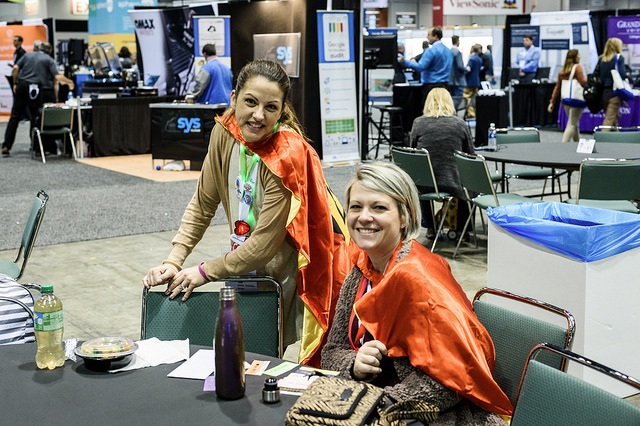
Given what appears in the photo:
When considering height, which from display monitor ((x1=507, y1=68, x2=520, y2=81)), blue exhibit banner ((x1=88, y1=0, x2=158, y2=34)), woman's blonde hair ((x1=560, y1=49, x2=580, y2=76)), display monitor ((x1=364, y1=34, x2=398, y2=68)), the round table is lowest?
the round table

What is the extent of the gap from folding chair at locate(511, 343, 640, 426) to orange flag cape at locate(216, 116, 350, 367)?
0.93m

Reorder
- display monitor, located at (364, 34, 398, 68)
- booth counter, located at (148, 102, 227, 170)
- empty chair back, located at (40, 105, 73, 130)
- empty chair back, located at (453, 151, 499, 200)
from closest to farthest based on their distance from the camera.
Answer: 1. empty chair back, located at (453, 151, 499, 200)
2. booth counter, located at (148, 102, 227, 170)
3. empty chair back, located at (40, 105, 73, 130)
4. display monitor, located at (364, 34, 398, 68)

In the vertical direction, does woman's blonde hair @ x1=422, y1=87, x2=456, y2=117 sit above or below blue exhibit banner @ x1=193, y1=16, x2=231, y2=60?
below

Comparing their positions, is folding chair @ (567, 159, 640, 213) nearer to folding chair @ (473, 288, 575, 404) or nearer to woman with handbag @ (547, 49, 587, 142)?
folding chair @ (473, 288, 575, 404)

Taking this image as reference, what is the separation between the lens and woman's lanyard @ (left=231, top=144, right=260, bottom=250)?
2.79 m

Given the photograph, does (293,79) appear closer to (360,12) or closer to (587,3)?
(360,12)

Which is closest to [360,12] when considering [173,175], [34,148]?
[173,175]

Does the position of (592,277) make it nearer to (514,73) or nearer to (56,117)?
(56,117)

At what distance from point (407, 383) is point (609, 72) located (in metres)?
11.0

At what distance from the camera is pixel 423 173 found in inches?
244

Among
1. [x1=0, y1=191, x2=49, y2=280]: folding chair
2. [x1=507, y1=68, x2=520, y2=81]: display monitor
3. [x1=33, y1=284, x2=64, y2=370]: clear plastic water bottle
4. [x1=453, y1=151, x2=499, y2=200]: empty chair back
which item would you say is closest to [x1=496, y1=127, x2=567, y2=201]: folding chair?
[x1=453, y1=151, x2=499, y2=200]: empty chair back

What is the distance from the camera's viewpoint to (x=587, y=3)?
99.9 ft

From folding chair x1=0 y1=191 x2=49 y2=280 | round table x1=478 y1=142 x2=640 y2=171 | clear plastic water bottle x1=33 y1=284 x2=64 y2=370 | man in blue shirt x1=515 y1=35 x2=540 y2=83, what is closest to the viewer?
clear plastic water bottle x1=33 y1=284 x2=64 y2=370

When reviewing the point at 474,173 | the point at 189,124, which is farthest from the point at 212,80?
the point at 474,173
